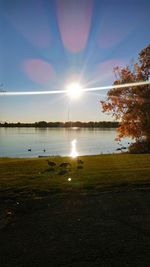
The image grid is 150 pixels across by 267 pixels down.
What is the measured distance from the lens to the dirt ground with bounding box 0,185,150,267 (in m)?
5.89

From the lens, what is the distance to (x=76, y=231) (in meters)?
7.19

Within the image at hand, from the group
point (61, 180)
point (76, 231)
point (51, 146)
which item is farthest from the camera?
point (51, 146)

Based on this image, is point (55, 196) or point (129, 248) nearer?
point (129, 248)

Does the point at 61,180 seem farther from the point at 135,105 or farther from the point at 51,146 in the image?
the point at 51,146

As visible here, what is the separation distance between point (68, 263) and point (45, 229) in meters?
1.72

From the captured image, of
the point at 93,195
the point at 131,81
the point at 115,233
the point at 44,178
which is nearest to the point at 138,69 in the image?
the point at 131,81

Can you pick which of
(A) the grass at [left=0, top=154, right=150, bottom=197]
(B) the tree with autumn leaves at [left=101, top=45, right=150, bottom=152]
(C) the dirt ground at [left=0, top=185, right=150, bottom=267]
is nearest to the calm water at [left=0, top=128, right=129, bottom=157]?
(B) the tree with autumn leaves at [left=101, top=45, right=150, bottom=152]

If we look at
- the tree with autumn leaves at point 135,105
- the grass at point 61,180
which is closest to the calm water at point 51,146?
the tree with autumn leaves at point 135,105

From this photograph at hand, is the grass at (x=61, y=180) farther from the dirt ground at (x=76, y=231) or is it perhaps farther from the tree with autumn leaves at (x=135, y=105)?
the tree with autumn leaves at (x=135, y=105)

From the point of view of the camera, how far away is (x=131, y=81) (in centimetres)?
3969

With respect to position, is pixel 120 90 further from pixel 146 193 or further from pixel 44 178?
pixel 146 193

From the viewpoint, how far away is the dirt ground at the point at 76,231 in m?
5.89

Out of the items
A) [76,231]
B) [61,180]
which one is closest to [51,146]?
[61,180]

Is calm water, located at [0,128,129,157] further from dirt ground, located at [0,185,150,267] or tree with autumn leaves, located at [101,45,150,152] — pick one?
dirt ground, located at [0,185,150,267]
